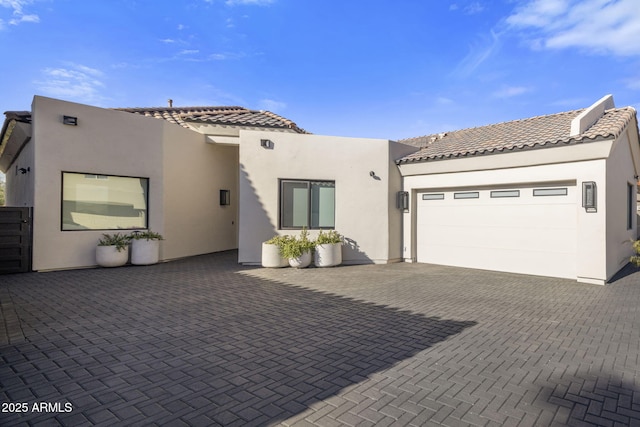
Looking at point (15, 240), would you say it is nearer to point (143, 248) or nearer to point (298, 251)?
point (143, 248)

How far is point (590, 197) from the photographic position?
28.4 feet

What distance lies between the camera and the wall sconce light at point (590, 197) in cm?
863

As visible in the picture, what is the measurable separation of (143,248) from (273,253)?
4.13m

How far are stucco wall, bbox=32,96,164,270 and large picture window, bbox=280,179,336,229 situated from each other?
4.48 m

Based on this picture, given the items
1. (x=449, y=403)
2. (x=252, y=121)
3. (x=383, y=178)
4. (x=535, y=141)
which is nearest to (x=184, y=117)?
(x=252, y=121)

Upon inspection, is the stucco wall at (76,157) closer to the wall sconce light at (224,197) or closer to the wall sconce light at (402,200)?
the wall sconce light at (224,197)

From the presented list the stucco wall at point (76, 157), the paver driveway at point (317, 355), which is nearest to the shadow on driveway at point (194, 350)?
the paver driveway at point (317, 355)

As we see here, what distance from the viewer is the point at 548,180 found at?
954 cm

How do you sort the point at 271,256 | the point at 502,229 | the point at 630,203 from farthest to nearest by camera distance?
the point at 630,203 < the point at 271,256 < the point at 502,229

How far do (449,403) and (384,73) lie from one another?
13.9 m

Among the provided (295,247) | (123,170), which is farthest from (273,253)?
(123,170)

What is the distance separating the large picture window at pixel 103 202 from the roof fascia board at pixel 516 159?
9.17 meters

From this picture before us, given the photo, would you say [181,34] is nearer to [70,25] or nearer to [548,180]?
[70,25]

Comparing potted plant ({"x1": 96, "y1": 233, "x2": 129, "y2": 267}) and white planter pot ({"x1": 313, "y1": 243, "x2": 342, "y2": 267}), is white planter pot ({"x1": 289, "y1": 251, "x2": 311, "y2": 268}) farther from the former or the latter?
potted plant ({"x1": 96, "y1": 233, "x2": 129, "y2": 267})
